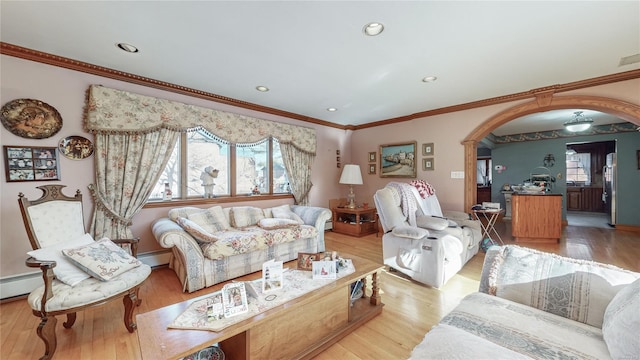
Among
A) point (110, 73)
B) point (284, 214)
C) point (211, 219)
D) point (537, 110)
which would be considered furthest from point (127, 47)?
point (537, 110)

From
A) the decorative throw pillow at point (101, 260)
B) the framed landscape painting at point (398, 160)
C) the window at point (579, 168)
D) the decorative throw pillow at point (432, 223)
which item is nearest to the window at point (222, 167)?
the decorative throw pillow at point (101, 260)

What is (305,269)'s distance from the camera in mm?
1934

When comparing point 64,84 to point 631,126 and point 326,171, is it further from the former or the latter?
point 631,126

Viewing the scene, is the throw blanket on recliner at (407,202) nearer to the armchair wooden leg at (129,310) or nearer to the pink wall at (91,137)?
the pink wall at (91,137)

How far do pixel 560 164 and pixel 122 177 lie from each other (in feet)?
29.0

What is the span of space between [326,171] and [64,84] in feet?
13.1

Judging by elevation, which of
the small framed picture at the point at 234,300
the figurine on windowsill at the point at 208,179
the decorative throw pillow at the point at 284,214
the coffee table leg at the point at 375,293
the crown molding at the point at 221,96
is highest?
the crown molding at the point at 221,96

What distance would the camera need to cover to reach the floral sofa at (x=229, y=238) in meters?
2.46

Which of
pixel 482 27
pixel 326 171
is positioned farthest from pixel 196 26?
pixel 326 171

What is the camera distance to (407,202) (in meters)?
3.20

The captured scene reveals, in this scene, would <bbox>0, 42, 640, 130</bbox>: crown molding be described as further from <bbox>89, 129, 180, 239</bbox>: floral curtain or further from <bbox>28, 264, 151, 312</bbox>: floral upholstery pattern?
<bbox>28, 264, 151, 312</bbox>: floral upholstery pattern

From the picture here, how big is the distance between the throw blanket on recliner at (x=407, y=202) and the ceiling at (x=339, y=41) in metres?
1.36

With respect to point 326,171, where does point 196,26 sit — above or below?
above

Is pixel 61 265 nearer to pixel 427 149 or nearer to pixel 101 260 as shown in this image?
pixel 101 260
